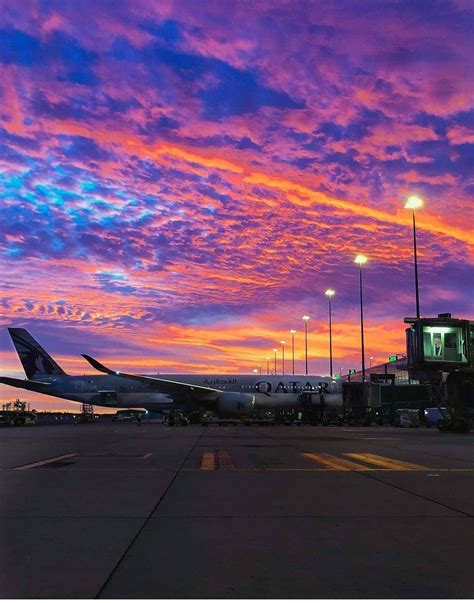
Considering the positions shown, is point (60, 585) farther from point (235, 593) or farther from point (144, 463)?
point (144, 463)

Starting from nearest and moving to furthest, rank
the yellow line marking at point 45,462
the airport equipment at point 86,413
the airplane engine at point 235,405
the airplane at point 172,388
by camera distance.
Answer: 1. the yellow line marking at point 45,462
2. the airplane engine at point 235,405
3. the airplane at point 172,388
4. the airport equipment at point 86,413

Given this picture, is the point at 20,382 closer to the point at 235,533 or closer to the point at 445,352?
the point at 445,352

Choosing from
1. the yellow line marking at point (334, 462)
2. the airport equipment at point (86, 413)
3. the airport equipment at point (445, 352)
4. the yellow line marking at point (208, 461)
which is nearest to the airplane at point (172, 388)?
the airport equipment at point (86, 413)

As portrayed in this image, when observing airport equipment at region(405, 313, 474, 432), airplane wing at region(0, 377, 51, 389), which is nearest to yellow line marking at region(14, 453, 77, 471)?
airport equipment at region(405, 313, 474, 432)

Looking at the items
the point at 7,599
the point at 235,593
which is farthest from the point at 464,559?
the point at 7,599

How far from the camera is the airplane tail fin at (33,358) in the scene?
77312mm

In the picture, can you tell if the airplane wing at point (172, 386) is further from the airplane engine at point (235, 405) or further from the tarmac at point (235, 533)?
the tarmac at point (235, 533)

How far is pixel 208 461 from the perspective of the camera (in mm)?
18250

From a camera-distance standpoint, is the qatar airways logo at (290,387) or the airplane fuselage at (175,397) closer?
the airplane fuselage at (175,397)

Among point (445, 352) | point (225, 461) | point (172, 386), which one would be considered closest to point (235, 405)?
point (172, 386)

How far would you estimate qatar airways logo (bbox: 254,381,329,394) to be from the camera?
67125 mm

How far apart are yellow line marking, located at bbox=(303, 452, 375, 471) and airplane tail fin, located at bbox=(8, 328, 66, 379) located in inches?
2430

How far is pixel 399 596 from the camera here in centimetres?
527

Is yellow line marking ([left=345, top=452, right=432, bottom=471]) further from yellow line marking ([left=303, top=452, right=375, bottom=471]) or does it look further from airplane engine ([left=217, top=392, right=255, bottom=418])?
airplane engine ([left=217, top=392, right=255, bottom=418])
